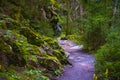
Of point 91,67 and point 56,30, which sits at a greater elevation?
point 91,67

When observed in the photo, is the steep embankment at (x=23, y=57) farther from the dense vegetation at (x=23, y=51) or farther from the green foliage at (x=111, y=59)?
the green foliage at (x=111, y=59)

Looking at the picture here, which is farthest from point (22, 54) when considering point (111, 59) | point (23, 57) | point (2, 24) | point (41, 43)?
point (111, 59)

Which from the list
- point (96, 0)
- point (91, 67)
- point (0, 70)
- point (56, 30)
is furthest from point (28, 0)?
point (56, 30)

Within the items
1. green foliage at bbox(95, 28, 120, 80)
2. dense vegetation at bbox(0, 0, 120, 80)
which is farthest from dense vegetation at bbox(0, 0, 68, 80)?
green foliage at bbox(95, 28, 120, 80)

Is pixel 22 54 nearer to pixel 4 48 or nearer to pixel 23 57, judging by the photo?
pixel 23 57

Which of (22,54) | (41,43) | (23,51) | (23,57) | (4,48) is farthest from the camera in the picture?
(41,43)

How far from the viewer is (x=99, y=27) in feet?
61.2

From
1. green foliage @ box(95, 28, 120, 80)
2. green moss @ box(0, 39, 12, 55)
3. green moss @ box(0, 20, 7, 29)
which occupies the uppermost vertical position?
green moss @ box(0, 20, 7, 29)

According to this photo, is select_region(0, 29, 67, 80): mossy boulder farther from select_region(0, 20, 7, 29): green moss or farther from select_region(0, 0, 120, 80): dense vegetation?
select_region(0, 20, 7, 29): green moss

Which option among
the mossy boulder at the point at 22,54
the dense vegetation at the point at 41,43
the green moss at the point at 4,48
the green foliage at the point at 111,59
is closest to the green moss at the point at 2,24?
the dense vegetation at the point at 41,43

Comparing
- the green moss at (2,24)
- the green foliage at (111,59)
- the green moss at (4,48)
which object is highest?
the green moss at (2,24)

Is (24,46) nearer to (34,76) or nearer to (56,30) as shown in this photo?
(34,76)

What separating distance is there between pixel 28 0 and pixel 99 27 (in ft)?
18.1

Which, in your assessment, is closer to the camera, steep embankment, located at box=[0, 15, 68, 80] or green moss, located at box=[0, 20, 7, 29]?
steep embankment, located at box=[0, 15, 68, 80]
